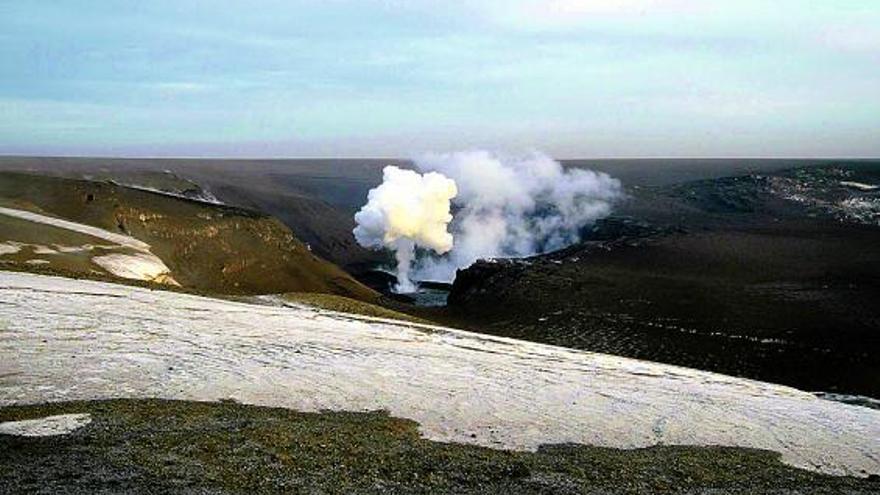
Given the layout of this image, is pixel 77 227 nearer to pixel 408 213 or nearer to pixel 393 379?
pixel 393 379

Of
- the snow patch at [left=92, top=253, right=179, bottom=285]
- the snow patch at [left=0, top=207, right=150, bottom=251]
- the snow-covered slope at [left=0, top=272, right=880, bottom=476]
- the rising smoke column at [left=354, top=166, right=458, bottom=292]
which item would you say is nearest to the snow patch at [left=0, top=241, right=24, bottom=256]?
the snow patch at [left=92, top=253, right=179, bottom=285]

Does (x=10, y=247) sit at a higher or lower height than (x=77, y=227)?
lower

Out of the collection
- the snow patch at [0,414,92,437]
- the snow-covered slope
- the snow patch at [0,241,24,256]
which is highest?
the snow patch at [0,241,24,256]

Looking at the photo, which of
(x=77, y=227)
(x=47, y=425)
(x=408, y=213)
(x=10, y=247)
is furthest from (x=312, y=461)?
(x=408, y=213)

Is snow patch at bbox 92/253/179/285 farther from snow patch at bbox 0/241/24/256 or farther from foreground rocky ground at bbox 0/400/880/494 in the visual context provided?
foreground rocky ground at bbox 0/400/880/494

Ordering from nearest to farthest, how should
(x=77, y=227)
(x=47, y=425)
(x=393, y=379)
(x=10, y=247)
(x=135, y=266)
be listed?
(x=47, y=425) → (x=393, y=379) → (x=10, y=247) → (x=135, y=266) → (x=77, y=227)

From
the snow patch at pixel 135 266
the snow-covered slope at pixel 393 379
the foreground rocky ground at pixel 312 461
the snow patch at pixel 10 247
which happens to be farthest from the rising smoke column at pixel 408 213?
the foreground rocky ground at pixel 312 461

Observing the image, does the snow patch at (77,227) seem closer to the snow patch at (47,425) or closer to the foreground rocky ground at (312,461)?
the foreground rocky ground at (312,461)
